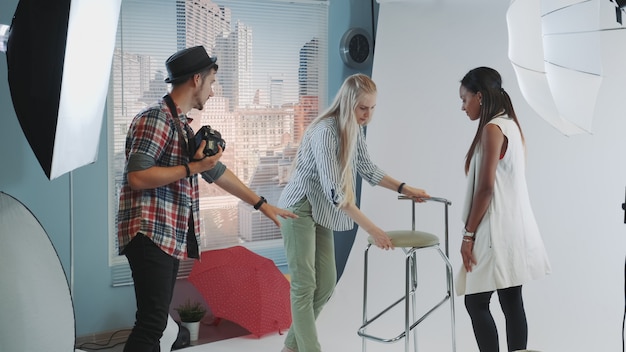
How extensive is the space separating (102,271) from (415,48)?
224cm

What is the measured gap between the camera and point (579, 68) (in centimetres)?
226

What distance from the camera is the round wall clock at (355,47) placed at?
4.76 m

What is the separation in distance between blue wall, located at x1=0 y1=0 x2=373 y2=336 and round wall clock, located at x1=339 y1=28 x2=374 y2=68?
66.1 inches

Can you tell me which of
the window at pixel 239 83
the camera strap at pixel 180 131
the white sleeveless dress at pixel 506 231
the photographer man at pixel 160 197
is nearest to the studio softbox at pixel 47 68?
the photographer man at pixel 160 197

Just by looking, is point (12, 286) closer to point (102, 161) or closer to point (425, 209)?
point (102, 161)

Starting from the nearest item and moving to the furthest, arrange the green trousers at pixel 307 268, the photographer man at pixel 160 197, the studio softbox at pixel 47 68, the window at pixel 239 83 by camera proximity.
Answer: the studio softbox at pixel 47 68 < the photographer man at pixel 160 197 < the green trousers at pixel 307 268 < the window at pixel 239 83

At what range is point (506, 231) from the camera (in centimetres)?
281

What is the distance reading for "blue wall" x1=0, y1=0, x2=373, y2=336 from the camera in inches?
141

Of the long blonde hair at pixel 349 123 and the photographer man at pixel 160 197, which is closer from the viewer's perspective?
the photographer man at pixel 160 197

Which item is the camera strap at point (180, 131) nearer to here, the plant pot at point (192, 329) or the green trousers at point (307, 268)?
the green trousers at point (307, 268)

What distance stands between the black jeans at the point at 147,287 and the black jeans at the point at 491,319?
1193 millimetres

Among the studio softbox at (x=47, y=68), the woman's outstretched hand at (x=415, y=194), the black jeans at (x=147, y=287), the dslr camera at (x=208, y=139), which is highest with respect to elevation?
the studio softbox at (x=47, y=68)

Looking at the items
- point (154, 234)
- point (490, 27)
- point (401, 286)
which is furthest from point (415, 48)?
point (154, 234)

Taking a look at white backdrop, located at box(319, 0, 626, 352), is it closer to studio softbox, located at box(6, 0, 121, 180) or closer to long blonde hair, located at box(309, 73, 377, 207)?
long blonde hair, located at box(309, 73, 377, 207)
